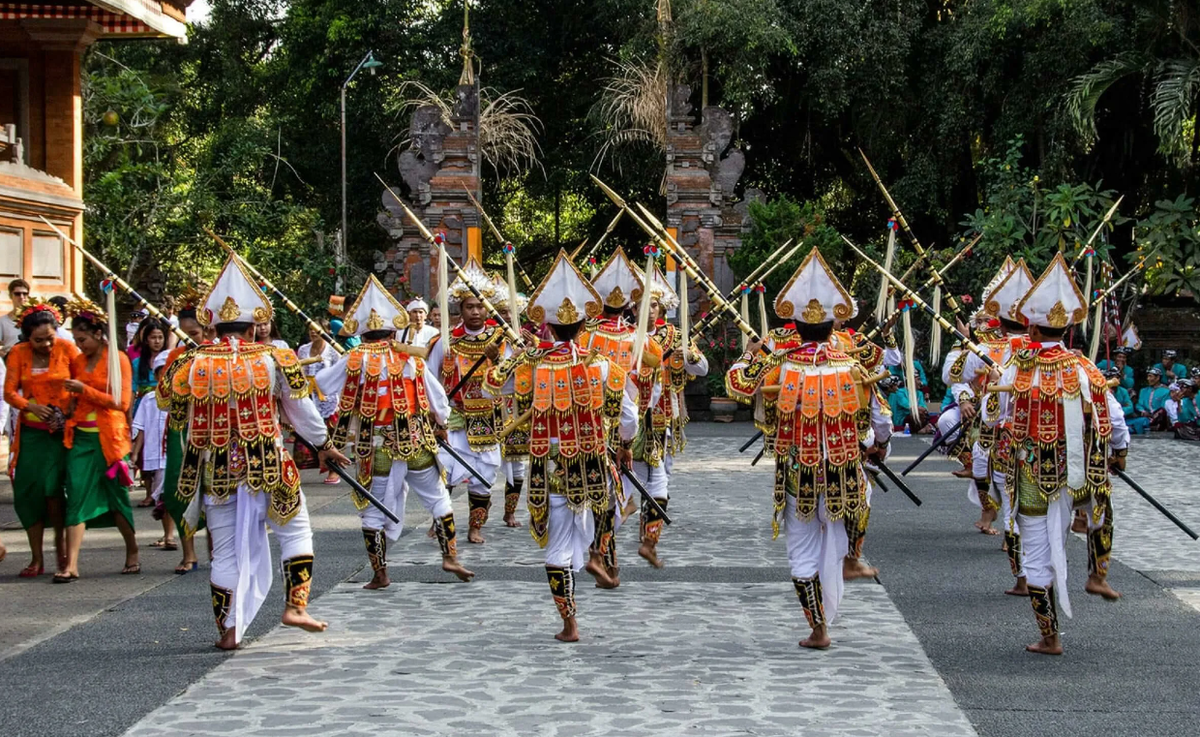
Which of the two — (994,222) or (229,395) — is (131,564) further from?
(994,222)

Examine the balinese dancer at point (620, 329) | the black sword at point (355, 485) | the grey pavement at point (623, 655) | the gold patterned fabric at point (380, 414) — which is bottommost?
the grey pavement at point (623, 655)

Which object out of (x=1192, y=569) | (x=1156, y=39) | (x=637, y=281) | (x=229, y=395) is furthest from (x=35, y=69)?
(x=1156, y=39)

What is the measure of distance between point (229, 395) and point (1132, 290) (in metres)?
18.5

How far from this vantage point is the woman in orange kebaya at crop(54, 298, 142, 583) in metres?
9.16

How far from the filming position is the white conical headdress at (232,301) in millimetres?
7387

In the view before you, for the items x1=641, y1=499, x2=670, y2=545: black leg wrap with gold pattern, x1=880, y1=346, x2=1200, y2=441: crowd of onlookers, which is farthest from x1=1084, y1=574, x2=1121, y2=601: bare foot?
x1=880, y1=346, x2=1200, y2=441: crowd of onlookers

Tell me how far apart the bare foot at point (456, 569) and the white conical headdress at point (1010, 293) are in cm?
349

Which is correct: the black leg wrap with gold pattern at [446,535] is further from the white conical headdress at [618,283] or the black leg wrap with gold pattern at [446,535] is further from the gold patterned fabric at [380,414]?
the white conical headdress at [618,283]

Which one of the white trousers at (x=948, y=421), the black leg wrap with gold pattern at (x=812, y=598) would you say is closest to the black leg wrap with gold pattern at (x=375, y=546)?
the black leg wrap with gold pattern at (x=812, y=598)

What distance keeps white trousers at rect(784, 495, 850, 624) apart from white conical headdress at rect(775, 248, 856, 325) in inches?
36.0

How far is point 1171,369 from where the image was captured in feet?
72.1

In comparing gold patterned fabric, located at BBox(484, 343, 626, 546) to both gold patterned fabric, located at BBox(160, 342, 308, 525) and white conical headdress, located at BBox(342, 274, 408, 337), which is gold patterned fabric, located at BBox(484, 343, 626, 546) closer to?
gold patterned fabric, located at BBox(160, 342, 308, 525)

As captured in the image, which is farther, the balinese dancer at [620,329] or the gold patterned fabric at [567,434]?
the balinese dancer at [620,329]

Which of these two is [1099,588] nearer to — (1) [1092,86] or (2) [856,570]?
(2) [856,570]
